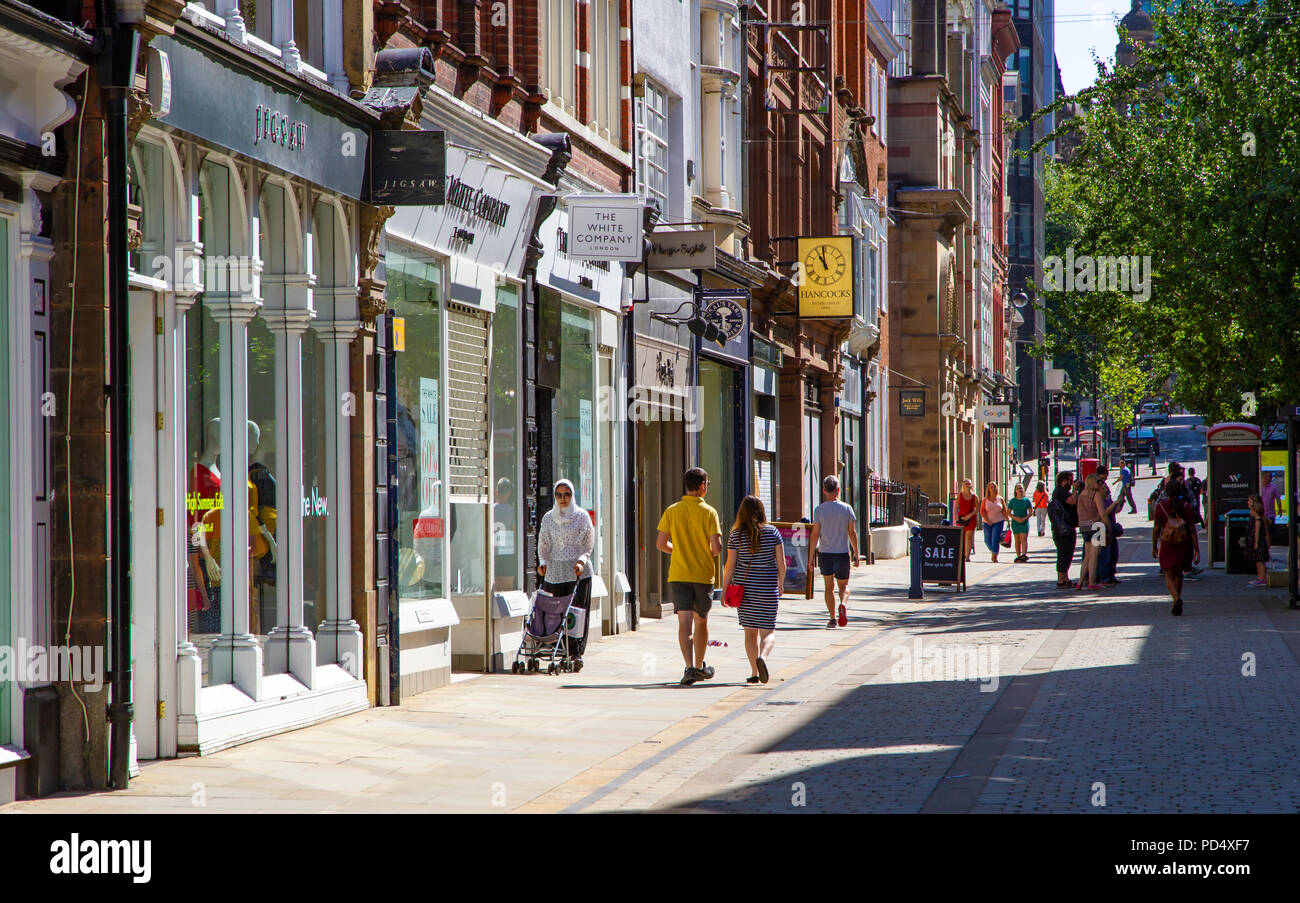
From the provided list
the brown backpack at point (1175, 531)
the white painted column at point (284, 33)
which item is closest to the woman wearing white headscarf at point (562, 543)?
the white painted column at point (284, 33)

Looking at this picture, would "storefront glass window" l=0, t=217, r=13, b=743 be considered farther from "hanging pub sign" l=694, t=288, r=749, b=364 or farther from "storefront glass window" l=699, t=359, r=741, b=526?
"storefront glass window" l=699, t=359, r=741, b=526

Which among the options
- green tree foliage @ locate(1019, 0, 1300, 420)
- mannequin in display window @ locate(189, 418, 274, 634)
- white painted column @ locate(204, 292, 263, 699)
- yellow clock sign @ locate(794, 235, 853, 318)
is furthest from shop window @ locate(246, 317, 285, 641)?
yellow clock sign @ locate(794, 235, 853, 318)

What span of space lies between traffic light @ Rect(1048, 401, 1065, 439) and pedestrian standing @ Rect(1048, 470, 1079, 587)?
13.0 m

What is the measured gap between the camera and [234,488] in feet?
36.9

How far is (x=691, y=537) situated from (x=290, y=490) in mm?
3623

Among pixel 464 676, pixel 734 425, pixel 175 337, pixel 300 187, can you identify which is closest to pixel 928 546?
pixel 734 425

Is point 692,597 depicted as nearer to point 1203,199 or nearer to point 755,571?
point 755,571

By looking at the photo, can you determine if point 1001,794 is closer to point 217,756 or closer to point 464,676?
point 217,756

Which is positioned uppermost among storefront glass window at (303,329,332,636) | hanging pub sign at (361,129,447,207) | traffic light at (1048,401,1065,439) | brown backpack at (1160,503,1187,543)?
hanging pub sign at (361,129,447,207)

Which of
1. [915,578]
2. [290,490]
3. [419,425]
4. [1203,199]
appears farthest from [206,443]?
[1203,199]

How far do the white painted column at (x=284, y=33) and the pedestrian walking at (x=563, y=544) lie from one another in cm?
448

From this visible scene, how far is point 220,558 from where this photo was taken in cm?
1120

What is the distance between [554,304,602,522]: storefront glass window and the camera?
18438 millimetres
